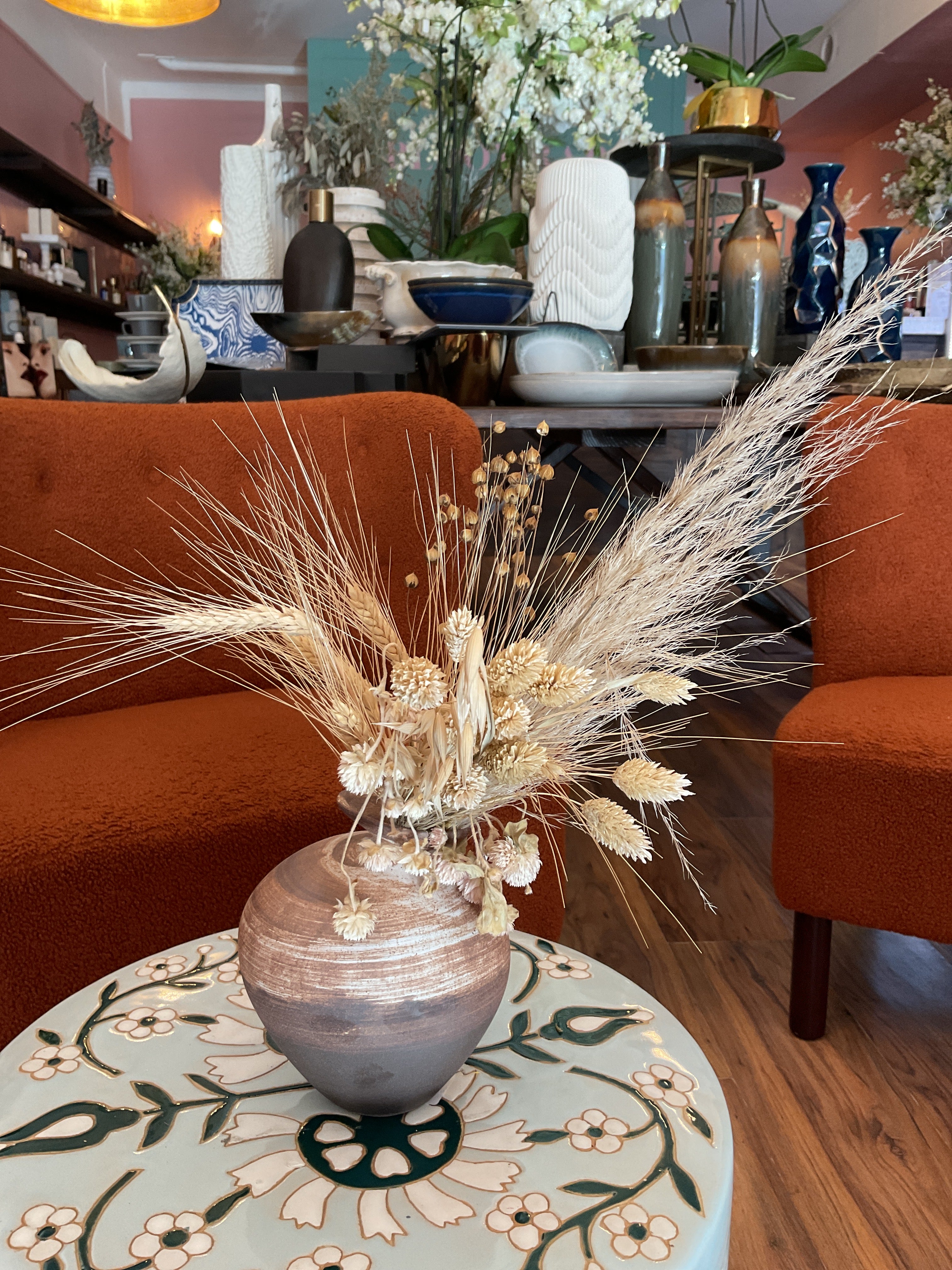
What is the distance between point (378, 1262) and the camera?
1.56 feet

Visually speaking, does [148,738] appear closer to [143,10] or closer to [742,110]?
[742,110]

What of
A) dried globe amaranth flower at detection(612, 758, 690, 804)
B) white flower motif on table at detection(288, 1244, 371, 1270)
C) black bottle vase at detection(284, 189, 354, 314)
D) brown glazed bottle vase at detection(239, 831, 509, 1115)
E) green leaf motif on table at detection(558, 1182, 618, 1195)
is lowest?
white flower motif on table at detection(288, 1244, 371, 1270)

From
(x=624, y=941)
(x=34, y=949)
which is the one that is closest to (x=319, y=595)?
(x=34, y=949)

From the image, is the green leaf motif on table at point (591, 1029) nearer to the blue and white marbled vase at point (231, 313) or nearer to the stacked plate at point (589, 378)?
the stacked plate at point (589, 378)

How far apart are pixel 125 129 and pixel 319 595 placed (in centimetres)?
733

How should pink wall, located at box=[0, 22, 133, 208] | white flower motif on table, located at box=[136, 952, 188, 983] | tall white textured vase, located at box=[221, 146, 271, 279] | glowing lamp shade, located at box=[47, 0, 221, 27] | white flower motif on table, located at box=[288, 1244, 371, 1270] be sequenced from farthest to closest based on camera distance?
pink wall, located at box=[0, 22, 133, 208], glowing lamp shade, located at box=[47, 0, 221, 27], tall white textured vase, located at box=[221, 146, 271, 279], white flower motif on table, located at box=[136, 952, 188, 983], white flower motif on table, located at box=[288, 1244, 371, 1270]

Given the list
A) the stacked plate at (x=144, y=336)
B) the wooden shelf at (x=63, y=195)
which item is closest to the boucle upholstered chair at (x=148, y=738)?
the stacked plate at (x=144, y=336)

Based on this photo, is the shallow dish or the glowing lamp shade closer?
the shallow dish

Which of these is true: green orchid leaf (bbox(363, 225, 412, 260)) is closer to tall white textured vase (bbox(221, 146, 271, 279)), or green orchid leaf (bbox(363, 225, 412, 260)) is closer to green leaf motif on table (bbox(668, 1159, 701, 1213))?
tall white textured vase (bbox(221, 146, 271, 279))

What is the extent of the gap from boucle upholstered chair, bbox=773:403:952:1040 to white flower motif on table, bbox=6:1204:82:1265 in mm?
790

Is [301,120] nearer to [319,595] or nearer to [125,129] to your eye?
[319,595]

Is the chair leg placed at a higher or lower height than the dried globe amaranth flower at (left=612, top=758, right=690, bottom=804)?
lower

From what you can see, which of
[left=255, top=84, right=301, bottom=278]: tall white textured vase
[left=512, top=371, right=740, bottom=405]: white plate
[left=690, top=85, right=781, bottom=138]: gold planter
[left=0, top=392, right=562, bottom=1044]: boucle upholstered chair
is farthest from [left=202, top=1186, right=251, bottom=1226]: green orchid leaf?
[left=690, top=85, right=781, bottom=138]: gold planter

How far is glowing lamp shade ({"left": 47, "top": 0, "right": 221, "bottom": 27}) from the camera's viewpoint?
262cm
